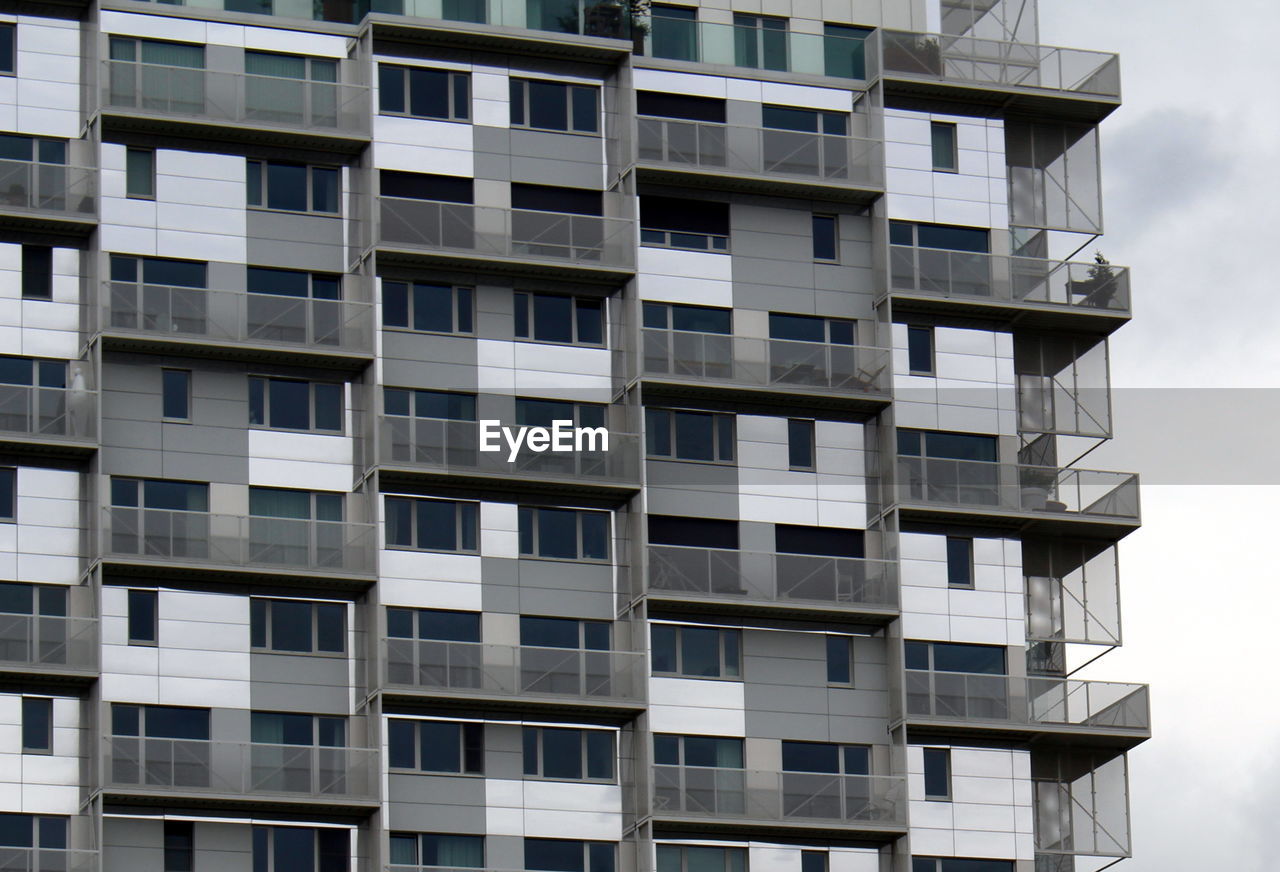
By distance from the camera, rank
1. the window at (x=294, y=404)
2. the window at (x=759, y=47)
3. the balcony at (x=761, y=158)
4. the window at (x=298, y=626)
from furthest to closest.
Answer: the window at (x=759, y=47) < the balcony at (x=761, y=158) < the window at (x=294, y=404) < the window at (x=298, y=626)

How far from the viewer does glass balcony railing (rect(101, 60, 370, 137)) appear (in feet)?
299

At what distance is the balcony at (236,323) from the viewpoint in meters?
89.4

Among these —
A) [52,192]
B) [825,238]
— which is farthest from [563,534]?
[52,192]

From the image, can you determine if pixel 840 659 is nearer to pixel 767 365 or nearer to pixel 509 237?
pixel 767 365

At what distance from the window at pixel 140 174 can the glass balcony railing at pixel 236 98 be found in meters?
1.22

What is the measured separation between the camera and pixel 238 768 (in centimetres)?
8700

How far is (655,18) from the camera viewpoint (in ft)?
317

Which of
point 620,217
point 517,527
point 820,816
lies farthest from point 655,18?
point 820,816

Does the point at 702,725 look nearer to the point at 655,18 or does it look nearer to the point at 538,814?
the point at 538,814

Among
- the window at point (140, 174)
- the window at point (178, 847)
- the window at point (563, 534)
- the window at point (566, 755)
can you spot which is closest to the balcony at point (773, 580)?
the window at point (563, 534)

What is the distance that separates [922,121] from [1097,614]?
14.2m

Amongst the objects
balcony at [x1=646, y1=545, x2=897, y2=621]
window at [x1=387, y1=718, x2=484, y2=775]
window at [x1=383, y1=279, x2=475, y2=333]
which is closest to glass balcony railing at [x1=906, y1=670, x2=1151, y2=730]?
balcony at [x1=646, y1=545, x2=897, y2=621]

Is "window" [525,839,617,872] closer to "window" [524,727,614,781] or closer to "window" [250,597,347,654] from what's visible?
"window" [524,727,614,781]

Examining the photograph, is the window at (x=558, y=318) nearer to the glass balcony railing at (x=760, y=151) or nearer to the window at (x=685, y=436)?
the window at (x=685, y=436)
